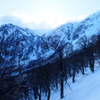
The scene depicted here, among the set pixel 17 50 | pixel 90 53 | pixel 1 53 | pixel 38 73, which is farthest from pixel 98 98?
pixel 90 53

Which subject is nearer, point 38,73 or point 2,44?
point 2,44

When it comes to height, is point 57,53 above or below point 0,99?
above

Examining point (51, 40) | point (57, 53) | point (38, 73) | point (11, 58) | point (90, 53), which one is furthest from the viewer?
point (90, 53)

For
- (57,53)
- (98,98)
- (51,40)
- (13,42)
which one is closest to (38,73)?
A: (57,53)

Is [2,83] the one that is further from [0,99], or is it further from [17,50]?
[17,50]

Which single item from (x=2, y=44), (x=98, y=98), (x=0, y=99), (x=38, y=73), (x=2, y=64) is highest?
(x=2, y=44)

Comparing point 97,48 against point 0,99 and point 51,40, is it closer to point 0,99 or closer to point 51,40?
A: point 51,40

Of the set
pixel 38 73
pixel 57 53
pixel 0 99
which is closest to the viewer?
pixel 0 99

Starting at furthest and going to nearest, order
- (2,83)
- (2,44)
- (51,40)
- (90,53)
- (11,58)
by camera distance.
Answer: (90,53) → (51,40) → (2,83) → (11,58) → (2,44)

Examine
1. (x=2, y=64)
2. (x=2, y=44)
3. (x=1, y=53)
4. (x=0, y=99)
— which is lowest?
(x=0, y=99)
